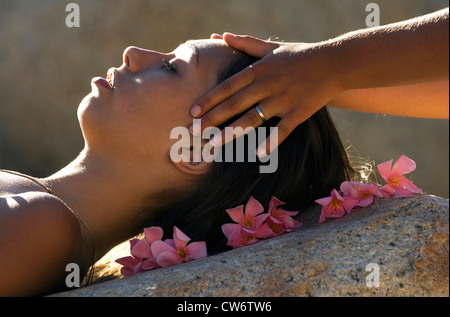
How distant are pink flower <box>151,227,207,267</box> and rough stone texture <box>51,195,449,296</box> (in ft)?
0.65

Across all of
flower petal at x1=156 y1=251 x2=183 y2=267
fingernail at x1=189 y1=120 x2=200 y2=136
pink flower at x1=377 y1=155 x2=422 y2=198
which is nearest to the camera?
flower petal at x1=156 y1=251 x2=183 y2=267

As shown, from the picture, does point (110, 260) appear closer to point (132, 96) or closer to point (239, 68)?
point (132, 96)

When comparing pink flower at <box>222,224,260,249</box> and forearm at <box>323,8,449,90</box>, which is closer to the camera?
forearm at <box>323,8,449,90</box>

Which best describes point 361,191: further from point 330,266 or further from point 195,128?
point 195,128

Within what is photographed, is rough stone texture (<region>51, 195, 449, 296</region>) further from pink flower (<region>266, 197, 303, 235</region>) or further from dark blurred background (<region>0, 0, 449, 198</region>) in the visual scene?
dark blurred background (<region>0, 0, 449, 198</region>)

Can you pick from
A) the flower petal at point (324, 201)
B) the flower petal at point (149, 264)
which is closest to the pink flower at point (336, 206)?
the flower petal at point (324, 201)

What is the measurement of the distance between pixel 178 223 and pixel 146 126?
429mm

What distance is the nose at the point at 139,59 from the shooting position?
7.98ft

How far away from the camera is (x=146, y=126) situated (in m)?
2.35

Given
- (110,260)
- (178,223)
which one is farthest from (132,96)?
(110,260)

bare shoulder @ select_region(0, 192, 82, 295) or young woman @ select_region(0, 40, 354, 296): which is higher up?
young woman @ select_region(0, 40, 354, 296)

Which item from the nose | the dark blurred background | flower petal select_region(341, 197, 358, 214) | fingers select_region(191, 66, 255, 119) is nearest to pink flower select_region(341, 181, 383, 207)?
flower petal select_region(341, 197, 358, 214)

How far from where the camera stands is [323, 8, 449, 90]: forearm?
172 cm

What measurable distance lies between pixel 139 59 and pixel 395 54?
3.53 feet
